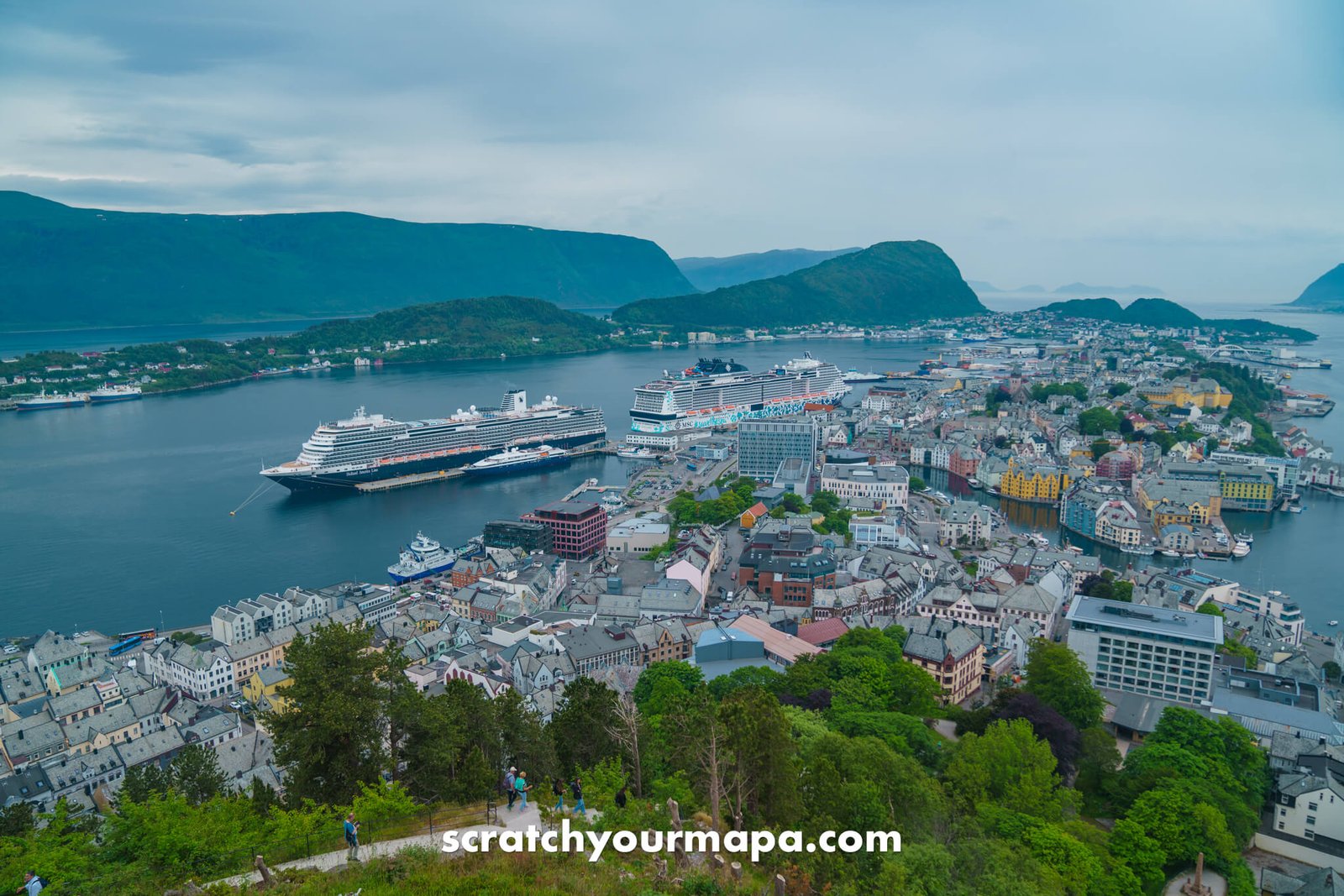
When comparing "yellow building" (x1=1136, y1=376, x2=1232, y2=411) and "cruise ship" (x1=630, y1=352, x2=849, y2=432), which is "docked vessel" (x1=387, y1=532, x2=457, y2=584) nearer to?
"cruise ship" (x1=630, y1=352, x2=849, y2=432)

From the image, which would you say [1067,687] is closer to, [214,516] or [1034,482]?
[1034,482]

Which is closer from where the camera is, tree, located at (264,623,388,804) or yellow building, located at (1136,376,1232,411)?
tree, located at (264,623,388,804)

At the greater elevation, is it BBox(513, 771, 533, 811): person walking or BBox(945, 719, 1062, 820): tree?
BBox(513, 771, 533, 811): person walking

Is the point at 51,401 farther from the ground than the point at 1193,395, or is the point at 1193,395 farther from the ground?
the point at 1193,395

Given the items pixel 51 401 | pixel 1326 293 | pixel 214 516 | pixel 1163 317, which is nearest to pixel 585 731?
pixel 214 516

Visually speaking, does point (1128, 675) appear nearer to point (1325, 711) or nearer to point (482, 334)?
point (1325, 711)

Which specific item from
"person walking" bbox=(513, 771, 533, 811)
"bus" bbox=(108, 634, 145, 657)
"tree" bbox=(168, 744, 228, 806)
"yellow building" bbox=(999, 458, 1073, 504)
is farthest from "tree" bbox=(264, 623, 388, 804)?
"yellow building" bbox=(999, 458, 1073, 504)

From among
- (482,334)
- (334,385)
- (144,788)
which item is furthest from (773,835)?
(482,334)
